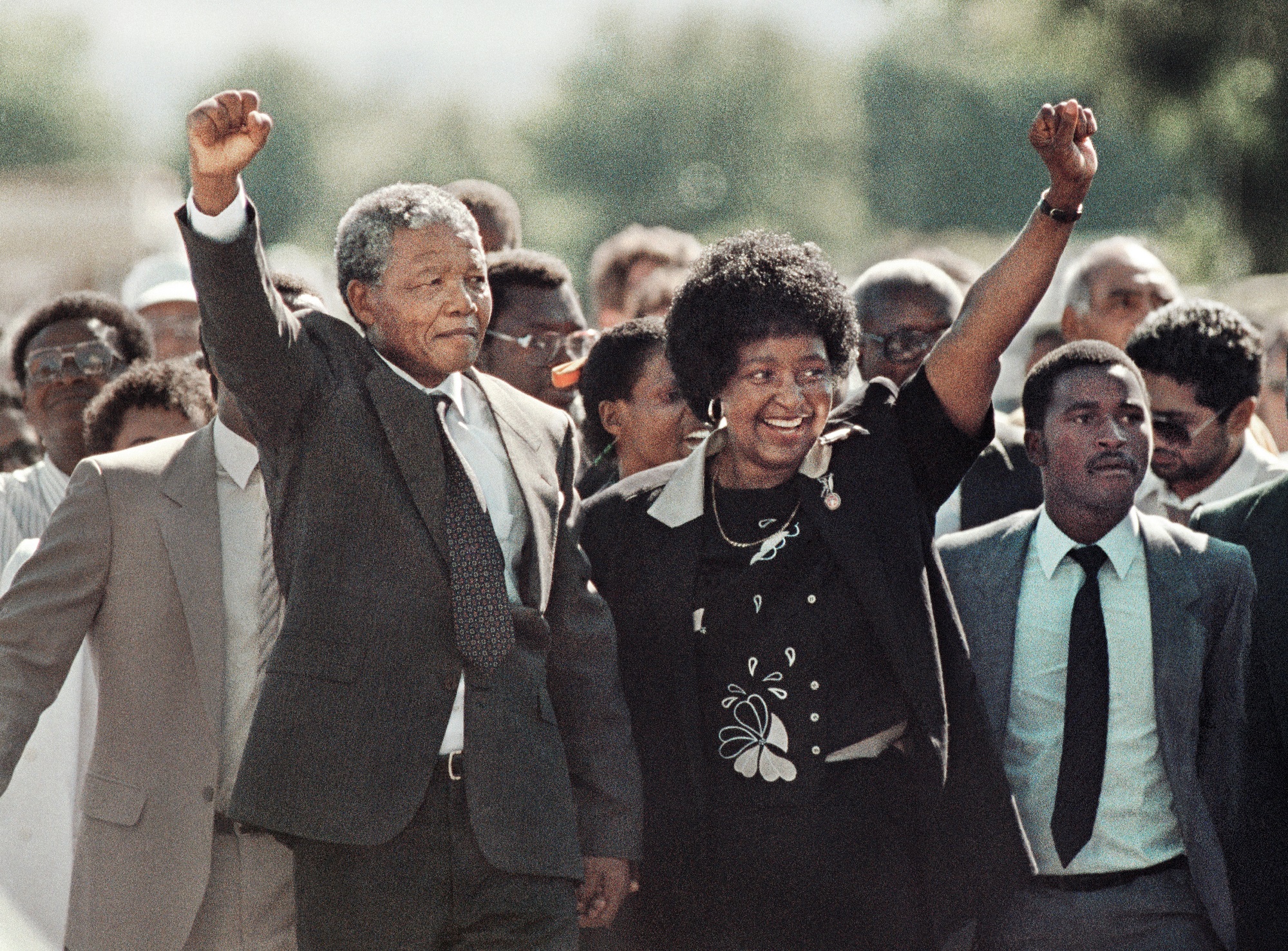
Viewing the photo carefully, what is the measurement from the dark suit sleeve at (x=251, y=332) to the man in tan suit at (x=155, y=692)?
67 centimetres

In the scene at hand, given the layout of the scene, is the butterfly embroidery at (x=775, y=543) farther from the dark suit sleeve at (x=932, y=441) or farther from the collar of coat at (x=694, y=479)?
the dark suit sleeve at (x=932, y=441)

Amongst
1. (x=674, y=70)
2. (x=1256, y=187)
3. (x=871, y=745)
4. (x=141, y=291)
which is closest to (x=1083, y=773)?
(x=871, y=745)

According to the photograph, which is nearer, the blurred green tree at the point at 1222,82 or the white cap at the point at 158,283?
the white cap at the point at 158,283

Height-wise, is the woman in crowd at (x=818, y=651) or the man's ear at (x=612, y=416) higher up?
the man's ear at (x=612, y=416)

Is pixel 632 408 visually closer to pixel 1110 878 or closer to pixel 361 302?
pixel 361 302

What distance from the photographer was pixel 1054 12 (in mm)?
27703

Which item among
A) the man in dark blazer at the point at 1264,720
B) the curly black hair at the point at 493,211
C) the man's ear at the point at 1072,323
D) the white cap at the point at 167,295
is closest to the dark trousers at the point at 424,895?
the man in dark blazer at the point at 1264,720

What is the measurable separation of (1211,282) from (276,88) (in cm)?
10308

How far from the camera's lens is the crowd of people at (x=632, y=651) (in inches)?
155

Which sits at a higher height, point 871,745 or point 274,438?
point 274,438

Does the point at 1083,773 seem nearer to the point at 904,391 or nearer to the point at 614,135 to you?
the point at 904,391

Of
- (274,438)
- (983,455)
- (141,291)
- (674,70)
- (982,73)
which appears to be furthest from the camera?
(674,70)

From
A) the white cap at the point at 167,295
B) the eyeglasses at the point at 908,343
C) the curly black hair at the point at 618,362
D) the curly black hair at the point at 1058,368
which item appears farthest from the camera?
the white cap at the point at 167,295

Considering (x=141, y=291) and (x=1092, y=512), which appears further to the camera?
(x=141, y=291)
